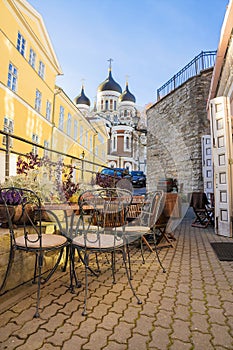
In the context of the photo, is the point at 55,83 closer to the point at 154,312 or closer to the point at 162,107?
the point at 162,107

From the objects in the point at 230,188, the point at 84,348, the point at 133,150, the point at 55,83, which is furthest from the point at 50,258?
the point at 133,150

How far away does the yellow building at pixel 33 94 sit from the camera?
7.70 meters

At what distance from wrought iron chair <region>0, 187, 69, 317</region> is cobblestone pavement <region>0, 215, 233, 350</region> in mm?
141

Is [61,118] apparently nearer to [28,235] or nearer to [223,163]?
[223,163]

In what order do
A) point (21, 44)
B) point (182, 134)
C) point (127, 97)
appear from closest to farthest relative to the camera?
point (182, 134)
point (21, 44)
point (127, 97)

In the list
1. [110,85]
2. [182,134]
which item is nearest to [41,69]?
[182,134]

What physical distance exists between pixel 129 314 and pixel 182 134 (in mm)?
8128

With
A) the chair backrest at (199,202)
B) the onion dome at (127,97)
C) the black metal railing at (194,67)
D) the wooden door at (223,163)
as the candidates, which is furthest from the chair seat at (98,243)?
the onion dome at (127,97)

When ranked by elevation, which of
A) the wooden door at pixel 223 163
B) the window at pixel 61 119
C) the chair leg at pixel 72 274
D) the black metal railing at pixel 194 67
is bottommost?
the chair leg at pixel 72 274

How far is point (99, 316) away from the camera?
1.34 meters

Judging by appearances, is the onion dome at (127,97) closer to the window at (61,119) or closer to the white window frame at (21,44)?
the window at (61,119)

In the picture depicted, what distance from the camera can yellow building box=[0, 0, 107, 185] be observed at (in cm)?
770

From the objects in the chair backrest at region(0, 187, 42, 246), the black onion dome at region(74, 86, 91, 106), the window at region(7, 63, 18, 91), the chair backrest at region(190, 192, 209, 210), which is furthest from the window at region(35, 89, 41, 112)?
the black onion dome at region(74, 86, 91, 106)

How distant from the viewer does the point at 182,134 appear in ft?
Answer: 28.2
